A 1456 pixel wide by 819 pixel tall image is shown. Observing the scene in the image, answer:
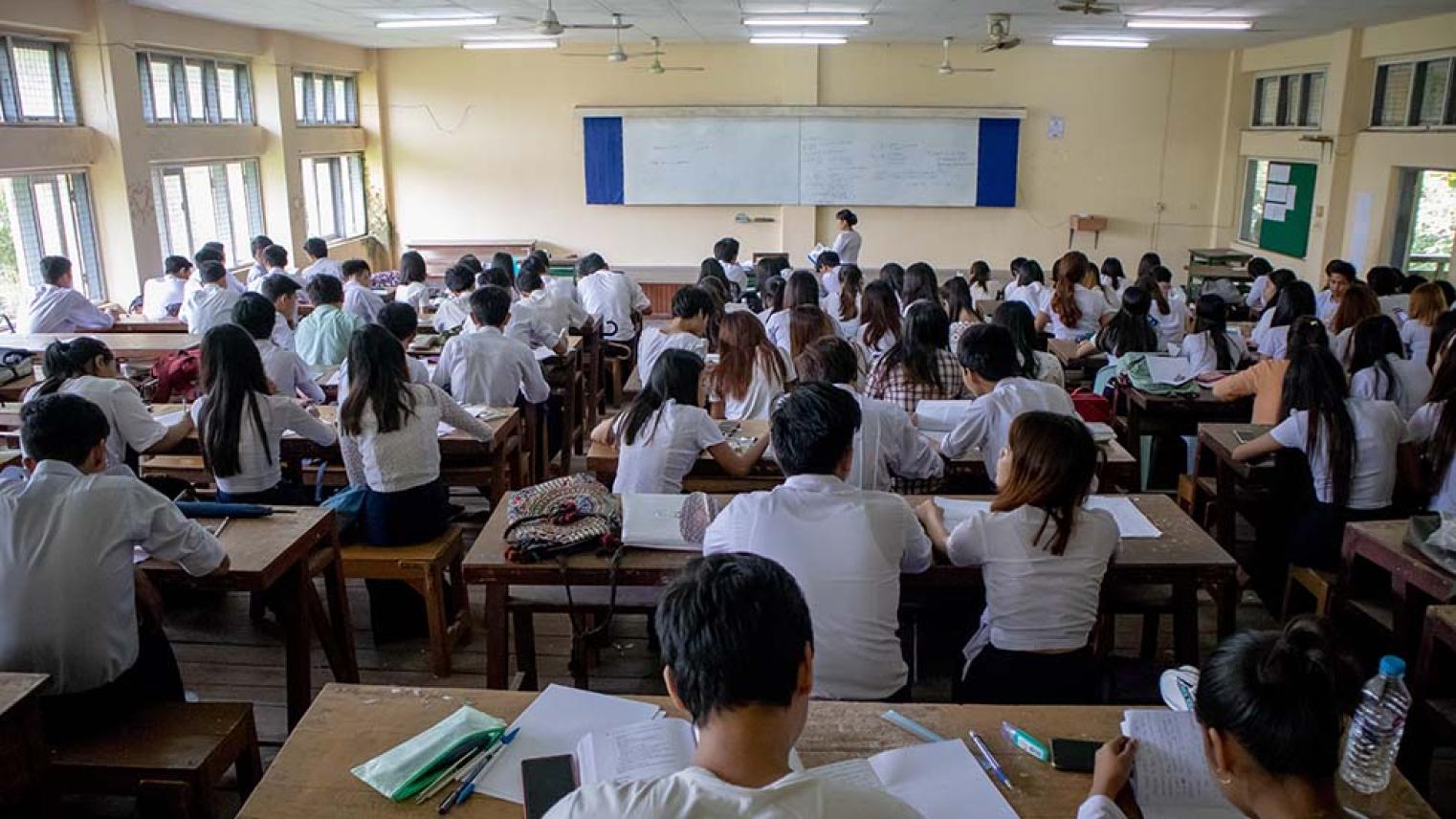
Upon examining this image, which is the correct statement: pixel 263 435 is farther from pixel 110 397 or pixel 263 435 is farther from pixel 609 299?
pixel 609 299

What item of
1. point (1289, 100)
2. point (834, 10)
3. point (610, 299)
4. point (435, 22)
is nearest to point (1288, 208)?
point (1289, 100)

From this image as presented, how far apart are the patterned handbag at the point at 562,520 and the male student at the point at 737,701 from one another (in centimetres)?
131

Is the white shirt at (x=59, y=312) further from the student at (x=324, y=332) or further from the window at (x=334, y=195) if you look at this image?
the window at (x=334, y=195)

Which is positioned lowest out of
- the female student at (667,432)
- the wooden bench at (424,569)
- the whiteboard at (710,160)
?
the wooden bench at (424,569)

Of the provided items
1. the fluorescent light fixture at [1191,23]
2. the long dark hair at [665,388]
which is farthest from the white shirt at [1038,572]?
the fluorescent light fixture at [1191,23]

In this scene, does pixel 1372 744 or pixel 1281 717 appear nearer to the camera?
pixel 1281 717

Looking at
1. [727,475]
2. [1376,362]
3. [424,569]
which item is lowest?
[424,569]

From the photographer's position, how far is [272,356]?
14.1ft

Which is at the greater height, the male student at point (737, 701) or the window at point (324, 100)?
the window at point (324, 100)

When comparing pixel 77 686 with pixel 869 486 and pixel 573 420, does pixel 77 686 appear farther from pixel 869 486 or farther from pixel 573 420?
pixel 573 420

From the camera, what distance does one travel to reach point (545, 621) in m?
3.93

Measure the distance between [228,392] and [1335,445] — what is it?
3.72 meters

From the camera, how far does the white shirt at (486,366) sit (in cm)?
472

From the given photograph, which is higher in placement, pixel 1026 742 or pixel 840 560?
pixel 840 560
